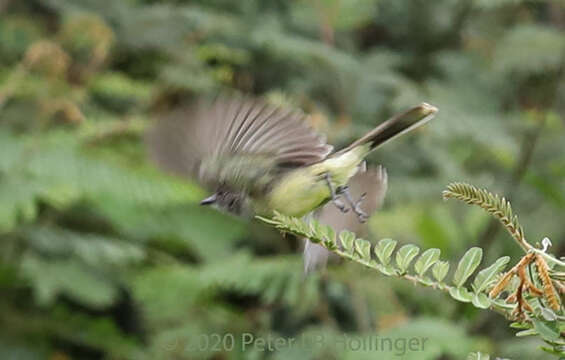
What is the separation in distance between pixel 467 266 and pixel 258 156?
0.47 meters

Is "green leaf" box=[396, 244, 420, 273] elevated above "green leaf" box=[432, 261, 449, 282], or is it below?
above

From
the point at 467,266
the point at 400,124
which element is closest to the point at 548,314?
the point at 467,266

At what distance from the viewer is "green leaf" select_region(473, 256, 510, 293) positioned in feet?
2.98

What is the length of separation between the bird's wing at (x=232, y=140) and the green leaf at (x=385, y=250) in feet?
0.98

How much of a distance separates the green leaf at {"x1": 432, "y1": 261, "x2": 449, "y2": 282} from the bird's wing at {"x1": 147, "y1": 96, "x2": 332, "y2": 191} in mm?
336

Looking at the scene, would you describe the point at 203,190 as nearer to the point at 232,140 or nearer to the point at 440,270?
the point at 232,140

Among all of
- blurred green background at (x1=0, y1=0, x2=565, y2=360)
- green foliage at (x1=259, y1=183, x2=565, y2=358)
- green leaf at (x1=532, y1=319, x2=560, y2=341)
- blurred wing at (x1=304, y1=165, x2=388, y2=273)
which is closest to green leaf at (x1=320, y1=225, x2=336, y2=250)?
green foliage at (x1=259, y1=183, x2=565, y2=358)

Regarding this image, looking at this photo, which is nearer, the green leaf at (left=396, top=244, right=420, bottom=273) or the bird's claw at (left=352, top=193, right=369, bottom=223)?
the green leaf at (left=396, top=244, right=420, bottom=273)

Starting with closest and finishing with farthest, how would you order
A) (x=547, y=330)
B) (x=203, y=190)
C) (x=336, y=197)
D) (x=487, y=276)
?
(x=547, y=330)
(x=487, y=276)
(x=336, y=197)
(x=203, y=190)

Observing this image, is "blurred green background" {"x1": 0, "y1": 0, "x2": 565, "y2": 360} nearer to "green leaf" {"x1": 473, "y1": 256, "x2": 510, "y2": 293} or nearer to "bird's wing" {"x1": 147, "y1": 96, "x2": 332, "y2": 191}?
"bird's wing" {"x1": 147, "y1": 96, "x2": 332, "y2": 191}

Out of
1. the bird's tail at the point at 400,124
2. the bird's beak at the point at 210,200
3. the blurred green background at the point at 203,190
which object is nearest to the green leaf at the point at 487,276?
the bird's tail at the point at 400,124

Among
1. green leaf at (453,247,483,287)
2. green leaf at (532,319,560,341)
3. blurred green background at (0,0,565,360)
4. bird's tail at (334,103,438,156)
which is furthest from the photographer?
blurred green background at (0,0,565,360)

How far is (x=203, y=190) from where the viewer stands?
3.17m

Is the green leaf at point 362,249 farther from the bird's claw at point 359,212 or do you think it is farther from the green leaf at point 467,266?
the bird's claw at point 359,212
